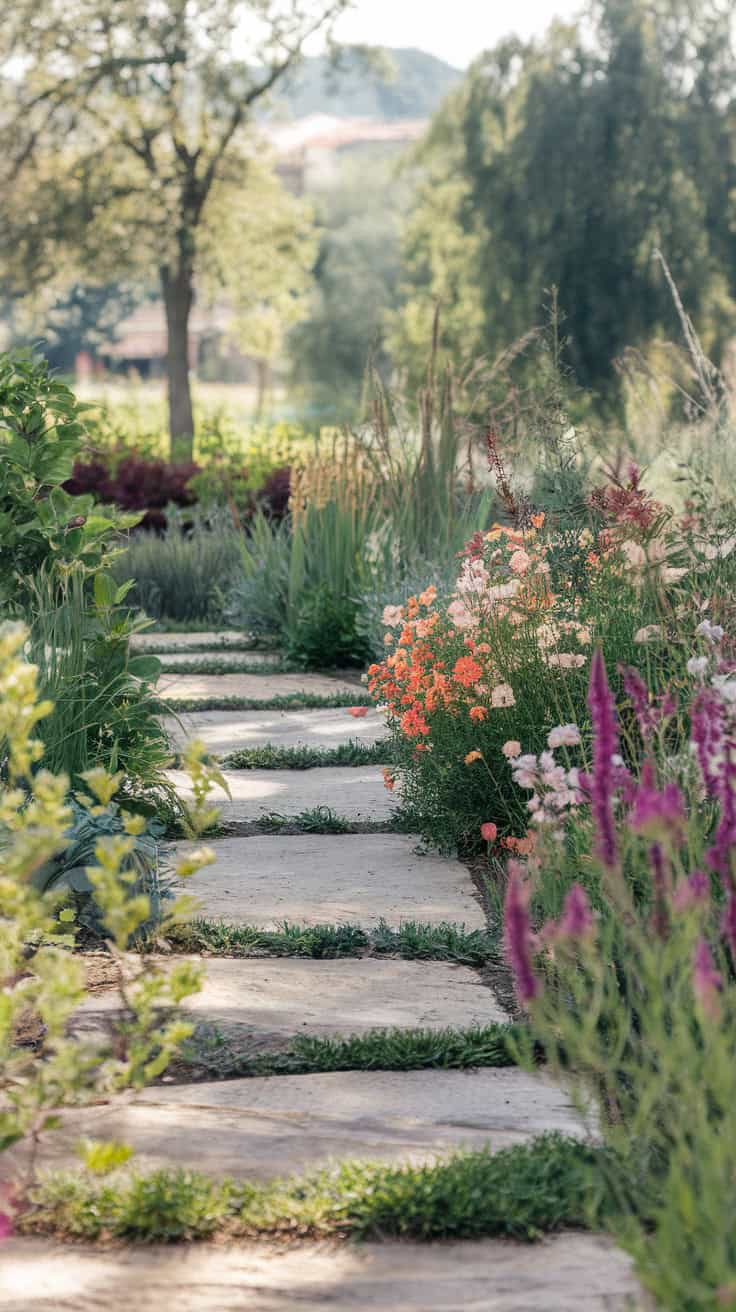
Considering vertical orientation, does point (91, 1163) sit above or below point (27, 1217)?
above

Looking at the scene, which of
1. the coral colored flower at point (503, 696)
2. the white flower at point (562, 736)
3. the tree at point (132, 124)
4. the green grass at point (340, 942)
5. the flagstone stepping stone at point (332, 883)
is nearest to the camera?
the white flower at point (562, 736)

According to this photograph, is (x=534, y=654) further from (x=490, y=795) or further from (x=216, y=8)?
(x=216, y=8)

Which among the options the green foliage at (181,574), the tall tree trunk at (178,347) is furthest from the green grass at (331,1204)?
the tall tree trunk at (178,347)

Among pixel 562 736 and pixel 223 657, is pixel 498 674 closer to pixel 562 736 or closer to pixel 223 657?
pixel 562 736

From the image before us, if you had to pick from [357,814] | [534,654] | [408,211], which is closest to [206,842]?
[357,814]

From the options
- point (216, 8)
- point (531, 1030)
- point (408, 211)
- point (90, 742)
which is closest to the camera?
point (531, 1030)

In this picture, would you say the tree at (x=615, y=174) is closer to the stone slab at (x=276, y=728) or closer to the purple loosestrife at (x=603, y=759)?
the stone slab at (x=276, y=728)

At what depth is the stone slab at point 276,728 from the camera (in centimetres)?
554

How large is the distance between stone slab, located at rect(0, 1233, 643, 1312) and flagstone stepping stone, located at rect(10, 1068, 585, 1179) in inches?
8.3

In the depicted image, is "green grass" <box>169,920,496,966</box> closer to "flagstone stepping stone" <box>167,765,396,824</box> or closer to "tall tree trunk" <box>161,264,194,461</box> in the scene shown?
"flagstone stepping stone" <box>167,765,396,824</box>

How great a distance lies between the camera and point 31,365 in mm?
4008

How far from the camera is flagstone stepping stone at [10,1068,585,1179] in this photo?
2.17 metres

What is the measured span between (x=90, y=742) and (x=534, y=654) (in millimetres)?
1263

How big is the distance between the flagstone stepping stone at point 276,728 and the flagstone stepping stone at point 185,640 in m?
2.18
